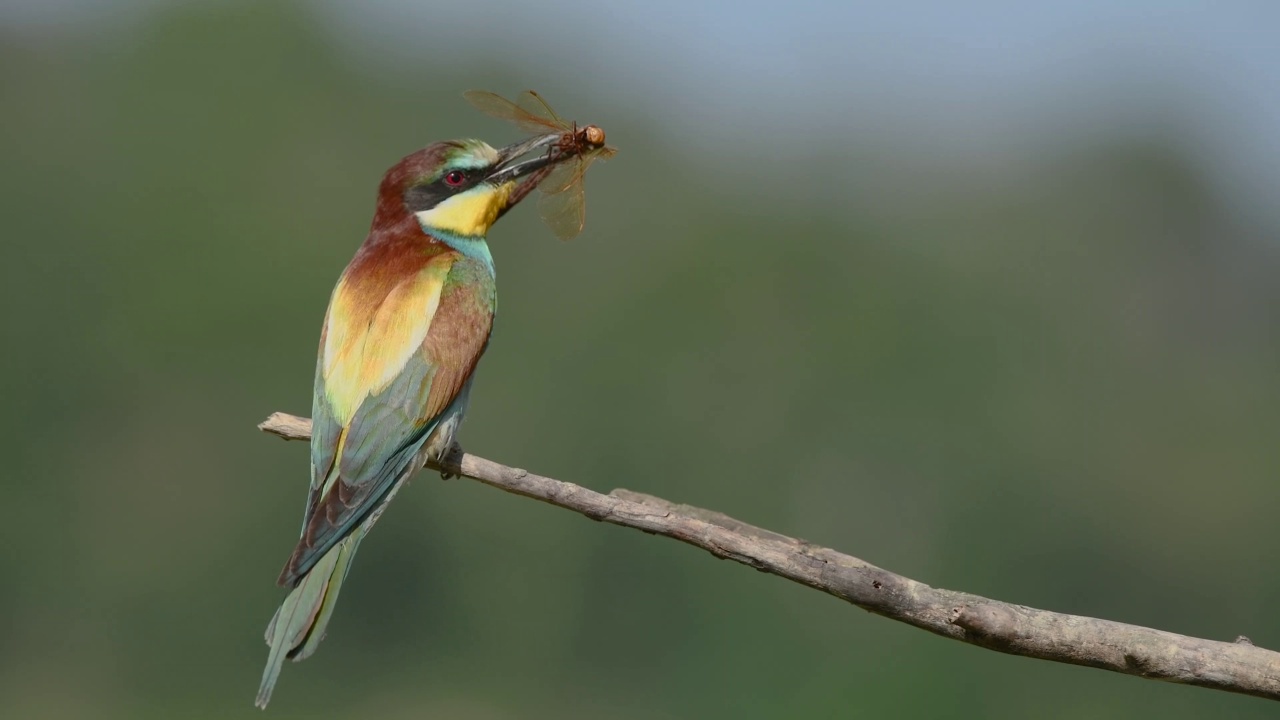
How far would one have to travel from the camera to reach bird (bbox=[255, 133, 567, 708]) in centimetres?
328

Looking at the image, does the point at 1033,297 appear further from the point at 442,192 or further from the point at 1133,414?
the point at 442,192

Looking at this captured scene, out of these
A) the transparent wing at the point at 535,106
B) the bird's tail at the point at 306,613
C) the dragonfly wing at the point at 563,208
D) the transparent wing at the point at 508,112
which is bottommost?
the bird's tail at the point at 306,613

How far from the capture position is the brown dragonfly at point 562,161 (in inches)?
164

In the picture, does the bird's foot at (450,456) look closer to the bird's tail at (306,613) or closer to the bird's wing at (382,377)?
the bird's wing at (382,377)

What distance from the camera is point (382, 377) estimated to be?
356cm

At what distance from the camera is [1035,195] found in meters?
57.0

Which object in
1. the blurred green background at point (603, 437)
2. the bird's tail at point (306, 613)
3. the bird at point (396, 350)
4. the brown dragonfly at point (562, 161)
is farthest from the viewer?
the blurred green background at point (603, 437)

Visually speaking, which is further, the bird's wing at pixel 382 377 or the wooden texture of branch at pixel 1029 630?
the bird's wing at pixel 382 377

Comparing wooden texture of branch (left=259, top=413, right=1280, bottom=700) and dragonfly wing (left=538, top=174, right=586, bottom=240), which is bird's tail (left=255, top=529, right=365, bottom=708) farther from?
dragonfly wing (left=538, top=174, right=586, bottom=240)

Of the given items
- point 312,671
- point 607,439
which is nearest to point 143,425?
point 312,671

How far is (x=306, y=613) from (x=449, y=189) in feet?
4.00

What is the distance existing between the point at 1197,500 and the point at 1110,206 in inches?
603

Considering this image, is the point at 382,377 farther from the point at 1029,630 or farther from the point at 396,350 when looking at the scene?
the point at 1029,630

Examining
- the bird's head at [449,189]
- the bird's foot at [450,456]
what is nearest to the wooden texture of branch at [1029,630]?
the bird's foot at [450,456]
